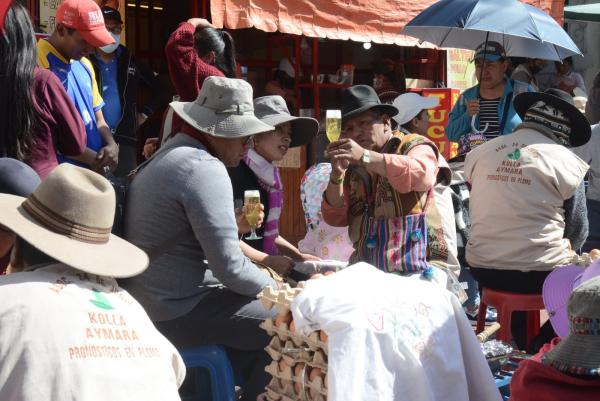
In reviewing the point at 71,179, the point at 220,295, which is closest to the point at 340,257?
the point at 220,295

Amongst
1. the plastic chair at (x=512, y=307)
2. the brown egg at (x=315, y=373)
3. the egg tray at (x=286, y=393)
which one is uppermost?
the brown egg at (x=315, y=373)

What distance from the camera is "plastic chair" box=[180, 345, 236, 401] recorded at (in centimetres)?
381

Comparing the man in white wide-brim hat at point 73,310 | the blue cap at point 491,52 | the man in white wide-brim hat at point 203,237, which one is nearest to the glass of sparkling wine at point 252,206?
the man in white wide-brim hat at point 203,237

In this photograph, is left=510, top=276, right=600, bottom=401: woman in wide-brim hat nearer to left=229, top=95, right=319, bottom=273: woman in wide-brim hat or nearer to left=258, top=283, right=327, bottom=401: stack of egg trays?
left=258, top=283, right=327, bottom=401: stack of egg trays

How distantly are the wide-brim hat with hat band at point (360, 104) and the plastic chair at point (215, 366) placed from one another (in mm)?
1320

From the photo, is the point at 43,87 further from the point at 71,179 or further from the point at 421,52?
the point at 421,52

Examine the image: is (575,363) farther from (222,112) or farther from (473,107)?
(473,107)

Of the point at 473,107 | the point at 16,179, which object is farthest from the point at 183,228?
the point at 473,107

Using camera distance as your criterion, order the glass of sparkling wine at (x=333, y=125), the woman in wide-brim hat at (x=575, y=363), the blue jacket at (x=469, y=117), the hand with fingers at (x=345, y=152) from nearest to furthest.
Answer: the woman in wide-brim hat at (x=575, y=363)
the hand with fingers at (x=345, y=152)
the glass of sparkling wine at (x=333, y=125)
the blue jacket at (x=469, y=117)

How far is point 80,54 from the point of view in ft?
17.3

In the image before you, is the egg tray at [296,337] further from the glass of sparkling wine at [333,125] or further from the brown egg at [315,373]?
the glass of sparkling wine at [333,125]

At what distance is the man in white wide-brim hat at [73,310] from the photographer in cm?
220

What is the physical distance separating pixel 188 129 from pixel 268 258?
2.65 ft

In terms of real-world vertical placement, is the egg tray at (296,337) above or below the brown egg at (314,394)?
above
